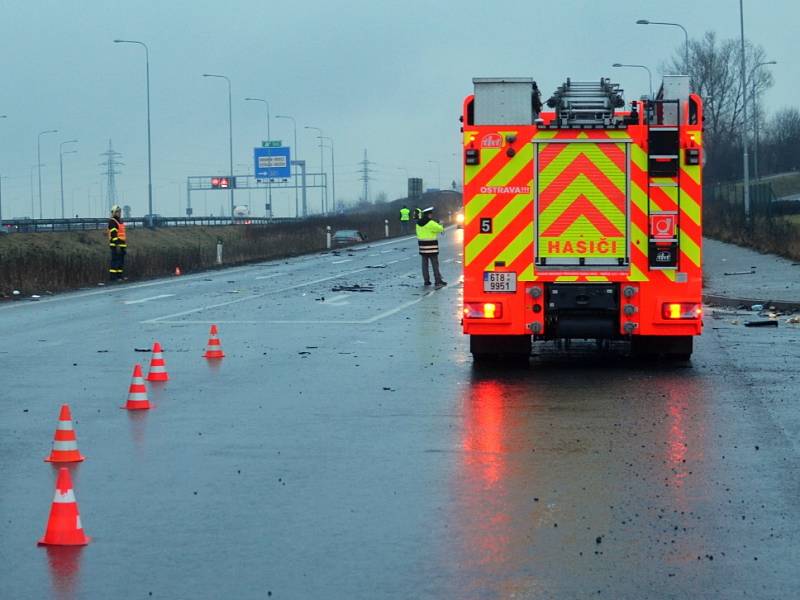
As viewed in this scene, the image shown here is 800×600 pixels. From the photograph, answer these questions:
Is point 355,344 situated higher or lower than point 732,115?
lower

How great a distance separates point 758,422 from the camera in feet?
37.9

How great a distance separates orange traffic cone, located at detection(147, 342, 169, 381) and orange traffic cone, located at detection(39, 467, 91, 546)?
293 inches

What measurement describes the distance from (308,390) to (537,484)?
5322 millimetres

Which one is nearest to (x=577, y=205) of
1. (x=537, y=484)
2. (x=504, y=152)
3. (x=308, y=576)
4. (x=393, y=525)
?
(x=504, y=152)

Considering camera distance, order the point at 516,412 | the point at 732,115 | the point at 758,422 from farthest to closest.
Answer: the point at 732,115 < the point at 516,412 < the point at 758,422

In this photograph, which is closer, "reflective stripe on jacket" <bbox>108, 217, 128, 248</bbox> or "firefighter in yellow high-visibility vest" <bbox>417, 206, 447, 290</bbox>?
"firefighter in yellow high-visibility vest" <bbox>417, 206, 447, 290</bbox>

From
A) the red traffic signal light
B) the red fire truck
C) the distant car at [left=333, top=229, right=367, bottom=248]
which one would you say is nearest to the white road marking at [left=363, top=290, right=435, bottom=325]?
the red fire truck

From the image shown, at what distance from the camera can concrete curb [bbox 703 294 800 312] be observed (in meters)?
23.5

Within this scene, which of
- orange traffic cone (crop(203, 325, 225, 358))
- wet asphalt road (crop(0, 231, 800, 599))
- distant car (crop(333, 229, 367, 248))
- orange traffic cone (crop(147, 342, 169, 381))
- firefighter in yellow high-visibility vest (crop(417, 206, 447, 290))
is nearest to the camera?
wet asphalt road (crop(0, 231, 800, 599))

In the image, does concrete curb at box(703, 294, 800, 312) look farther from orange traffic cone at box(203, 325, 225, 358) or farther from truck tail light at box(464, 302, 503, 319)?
orange traffic cone at box(203, 325, 225, 358)

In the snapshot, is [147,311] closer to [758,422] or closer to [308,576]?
[758,422]

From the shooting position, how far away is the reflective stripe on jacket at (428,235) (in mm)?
32281

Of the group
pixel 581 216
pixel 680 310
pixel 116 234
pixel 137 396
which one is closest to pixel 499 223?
pixel 581 216

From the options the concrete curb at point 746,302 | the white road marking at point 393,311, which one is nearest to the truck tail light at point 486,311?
the white road marking at point 393,311
